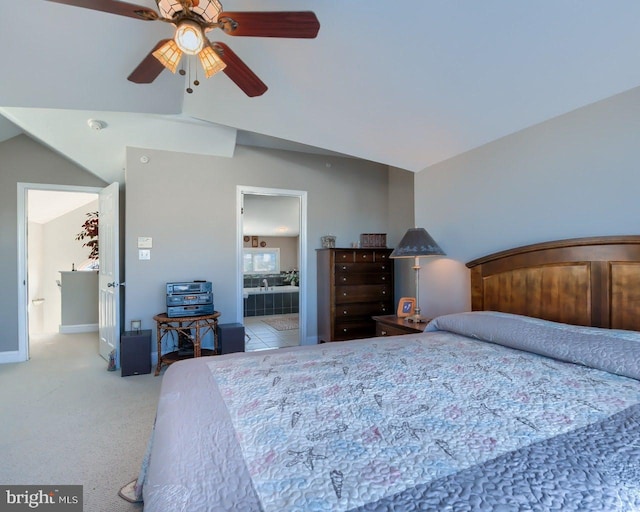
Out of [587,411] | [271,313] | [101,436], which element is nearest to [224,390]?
[587,411]

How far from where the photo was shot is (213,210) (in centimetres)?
401

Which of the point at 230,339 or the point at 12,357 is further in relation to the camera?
the point at 12,357

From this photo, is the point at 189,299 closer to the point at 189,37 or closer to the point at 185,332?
the point at 185,332

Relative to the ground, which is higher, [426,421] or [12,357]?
[426,421]

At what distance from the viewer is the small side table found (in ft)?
11.1

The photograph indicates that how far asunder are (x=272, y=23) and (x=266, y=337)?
168 inches

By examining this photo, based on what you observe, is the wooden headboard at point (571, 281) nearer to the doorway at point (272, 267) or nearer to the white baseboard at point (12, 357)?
the doorway at point (272, 267)

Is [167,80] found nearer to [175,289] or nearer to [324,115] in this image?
[324,115]

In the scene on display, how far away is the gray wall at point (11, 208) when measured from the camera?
3.87 m

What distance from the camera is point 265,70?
97.0 inches

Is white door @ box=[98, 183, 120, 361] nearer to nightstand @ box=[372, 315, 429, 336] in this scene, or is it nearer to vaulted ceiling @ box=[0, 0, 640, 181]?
vaulted ceiling @ box=[0, 0, 640, 181]

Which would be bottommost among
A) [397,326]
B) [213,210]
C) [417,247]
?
[397,326]

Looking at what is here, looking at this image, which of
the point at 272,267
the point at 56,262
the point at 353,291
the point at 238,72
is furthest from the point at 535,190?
the point at 56,262

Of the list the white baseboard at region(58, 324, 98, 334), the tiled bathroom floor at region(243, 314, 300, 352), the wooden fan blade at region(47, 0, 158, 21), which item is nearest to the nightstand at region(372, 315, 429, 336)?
the tiled bathroom floor at region(243, 314, 300, 352)
